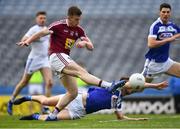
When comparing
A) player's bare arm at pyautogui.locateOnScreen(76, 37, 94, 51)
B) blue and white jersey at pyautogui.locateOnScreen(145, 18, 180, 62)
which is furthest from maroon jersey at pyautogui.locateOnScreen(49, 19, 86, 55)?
blue and white jersey at pyautogui.locateOnScreen(145, 18, 180, 62)

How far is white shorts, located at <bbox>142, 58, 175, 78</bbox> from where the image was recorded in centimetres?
1302

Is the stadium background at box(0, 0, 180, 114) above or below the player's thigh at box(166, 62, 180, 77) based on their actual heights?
above

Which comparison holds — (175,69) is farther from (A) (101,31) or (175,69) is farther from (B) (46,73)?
(A) (101,31)

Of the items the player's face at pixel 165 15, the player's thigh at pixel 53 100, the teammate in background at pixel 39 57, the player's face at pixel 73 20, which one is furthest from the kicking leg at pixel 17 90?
the player's face at pixel 165 15

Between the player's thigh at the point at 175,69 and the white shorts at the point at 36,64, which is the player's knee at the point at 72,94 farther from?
the white shorts at the point at 36,64

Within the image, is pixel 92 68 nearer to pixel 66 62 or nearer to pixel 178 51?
pixel 178 51

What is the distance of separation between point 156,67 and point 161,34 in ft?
2.38

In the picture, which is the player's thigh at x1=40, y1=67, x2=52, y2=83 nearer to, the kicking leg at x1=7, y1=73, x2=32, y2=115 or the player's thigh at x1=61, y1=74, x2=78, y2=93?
the kicking leg at x1=7, y1=73, x2=32, y2=115

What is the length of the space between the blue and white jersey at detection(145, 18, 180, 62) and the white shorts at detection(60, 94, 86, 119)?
204 centimetres

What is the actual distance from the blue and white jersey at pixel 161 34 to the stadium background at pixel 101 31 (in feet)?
31.8

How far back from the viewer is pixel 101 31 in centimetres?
2627

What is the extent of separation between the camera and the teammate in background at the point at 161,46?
12.7 meters

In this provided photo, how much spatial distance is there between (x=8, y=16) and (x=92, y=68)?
505cm

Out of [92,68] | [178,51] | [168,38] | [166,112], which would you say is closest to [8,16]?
[92,68]
